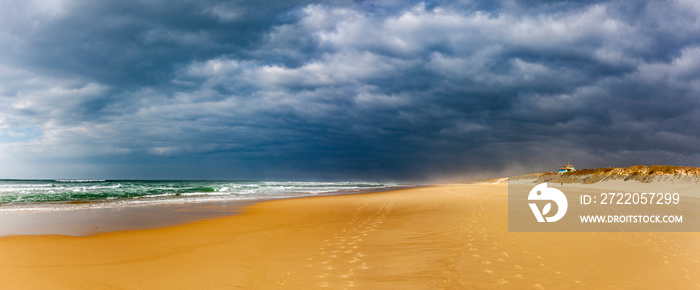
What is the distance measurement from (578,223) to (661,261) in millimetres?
5654

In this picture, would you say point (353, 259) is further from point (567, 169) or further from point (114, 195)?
point (567, 169)

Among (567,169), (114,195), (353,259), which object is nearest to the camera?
(353,259)

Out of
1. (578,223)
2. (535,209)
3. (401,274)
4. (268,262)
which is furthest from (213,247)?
(535,209)

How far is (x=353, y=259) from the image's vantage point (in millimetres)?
7383

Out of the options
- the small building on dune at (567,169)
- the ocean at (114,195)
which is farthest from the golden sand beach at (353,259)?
the small building on dune at (567,169)

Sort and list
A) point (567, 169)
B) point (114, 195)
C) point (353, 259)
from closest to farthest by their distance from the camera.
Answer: point (353, 259), point (114, 195), point (567, 169)

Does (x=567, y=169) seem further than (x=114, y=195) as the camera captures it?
Yes

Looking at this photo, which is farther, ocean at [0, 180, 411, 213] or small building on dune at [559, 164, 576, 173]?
small building on dune at [559, 164, 576, 173]

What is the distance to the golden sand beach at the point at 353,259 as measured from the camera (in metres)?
5.92

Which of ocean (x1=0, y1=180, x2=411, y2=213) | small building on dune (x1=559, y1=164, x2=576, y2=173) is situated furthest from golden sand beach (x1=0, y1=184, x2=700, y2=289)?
small building on dune (x1=559, y1=164, x2=576, y2=173)

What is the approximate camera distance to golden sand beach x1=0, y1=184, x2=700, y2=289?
5.92 metres

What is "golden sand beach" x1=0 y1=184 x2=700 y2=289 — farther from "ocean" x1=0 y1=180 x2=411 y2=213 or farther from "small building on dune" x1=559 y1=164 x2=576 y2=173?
"small building on dune" x1=559 y1=164 x2=576 y2=173

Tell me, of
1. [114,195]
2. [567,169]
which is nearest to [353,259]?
[114,195]

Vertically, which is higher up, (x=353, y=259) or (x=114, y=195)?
(x=353, y=259)
